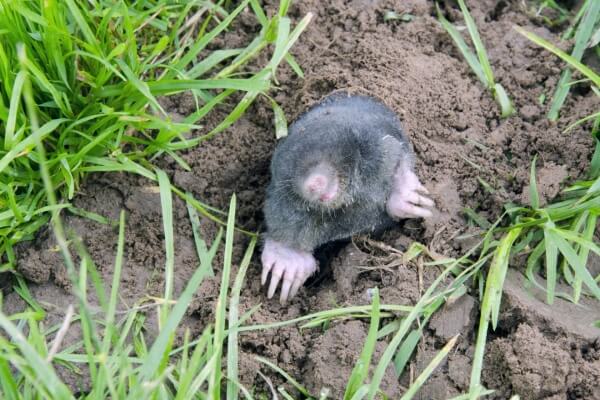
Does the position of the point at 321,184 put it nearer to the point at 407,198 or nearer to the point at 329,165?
the point at 329,165

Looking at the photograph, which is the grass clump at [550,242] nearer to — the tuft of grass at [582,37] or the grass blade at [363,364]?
the tuft of grass at [582,37]

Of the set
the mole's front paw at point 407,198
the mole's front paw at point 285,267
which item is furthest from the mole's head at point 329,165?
the mole's front paw at point 285,267

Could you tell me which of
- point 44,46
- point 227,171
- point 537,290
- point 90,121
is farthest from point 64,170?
point 537,290

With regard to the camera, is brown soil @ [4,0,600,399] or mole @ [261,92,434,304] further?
mole @ [261,92,434,304]

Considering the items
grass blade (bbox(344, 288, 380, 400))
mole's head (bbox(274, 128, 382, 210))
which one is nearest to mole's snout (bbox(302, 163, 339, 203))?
mole's head (bbox(274, 128, 382, 210))

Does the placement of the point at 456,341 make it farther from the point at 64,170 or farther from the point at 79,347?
the point at 64,170

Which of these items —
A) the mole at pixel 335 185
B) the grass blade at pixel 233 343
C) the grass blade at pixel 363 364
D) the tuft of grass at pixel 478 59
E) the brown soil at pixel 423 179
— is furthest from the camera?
the tuft of grass at pixel 478 59

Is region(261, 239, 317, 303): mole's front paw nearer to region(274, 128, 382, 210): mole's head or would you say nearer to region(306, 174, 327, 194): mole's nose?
region(274, 128, 382, 210): mole's head
